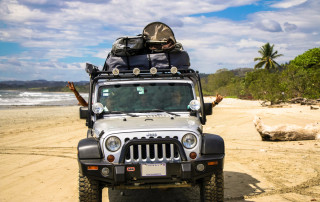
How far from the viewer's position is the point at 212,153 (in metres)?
4.55

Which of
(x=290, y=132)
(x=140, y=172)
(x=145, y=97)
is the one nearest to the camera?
(x=140, y=172)

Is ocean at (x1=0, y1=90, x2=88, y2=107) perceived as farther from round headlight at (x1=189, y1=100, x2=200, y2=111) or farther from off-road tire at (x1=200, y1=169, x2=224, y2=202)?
off-road tire at (x1=200, y1=169, x2=224, y2=202)

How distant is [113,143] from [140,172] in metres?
0.52

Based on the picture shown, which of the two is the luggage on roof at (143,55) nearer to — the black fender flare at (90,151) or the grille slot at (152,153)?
the black fender flare at (90,151)

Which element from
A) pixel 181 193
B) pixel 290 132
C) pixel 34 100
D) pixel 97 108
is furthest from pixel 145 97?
pixel 34 100

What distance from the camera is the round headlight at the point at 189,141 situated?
4492mm

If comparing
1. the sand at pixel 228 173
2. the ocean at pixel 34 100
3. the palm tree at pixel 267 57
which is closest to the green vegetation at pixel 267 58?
the palm tree at pixel 267 57

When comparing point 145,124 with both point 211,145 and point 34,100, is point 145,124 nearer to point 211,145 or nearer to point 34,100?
point 211,145

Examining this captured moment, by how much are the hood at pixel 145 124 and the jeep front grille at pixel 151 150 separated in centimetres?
20

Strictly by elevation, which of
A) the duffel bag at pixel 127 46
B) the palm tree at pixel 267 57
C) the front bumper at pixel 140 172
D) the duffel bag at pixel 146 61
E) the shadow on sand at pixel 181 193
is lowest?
the shadow on sand at pixel 181 193

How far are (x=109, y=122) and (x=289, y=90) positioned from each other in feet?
96.6

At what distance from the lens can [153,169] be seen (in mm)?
4316

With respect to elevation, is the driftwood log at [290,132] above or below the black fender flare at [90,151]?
below

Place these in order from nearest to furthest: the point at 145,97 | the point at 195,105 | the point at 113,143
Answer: the point at 113,143, the point at 195,105, the point at 145,97
